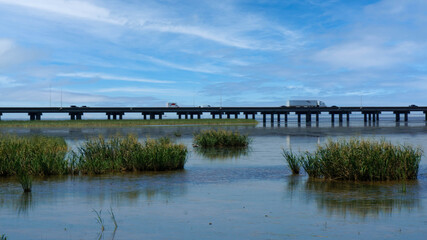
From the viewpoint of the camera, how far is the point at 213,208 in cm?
1129

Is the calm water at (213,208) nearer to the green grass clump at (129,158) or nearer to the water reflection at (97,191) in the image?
the water reflection at (97,191)

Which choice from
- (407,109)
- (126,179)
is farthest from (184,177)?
(407,109)

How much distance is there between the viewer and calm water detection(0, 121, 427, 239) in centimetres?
901

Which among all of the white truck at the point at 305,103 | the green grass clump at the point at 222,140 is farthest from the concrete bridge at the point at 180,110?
the green grass clump at the point at 222,140

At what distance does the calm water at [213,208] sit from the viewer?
901 cm

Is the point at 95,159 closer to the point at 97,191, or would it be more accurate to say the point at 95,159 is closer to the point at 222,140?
the point at 97,191

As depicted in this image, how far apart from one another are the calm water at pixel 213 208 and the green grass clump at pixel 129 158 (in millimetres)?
1228

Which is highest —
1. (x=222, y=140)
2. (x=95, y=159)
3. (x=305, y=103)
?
(x=305, y=103)

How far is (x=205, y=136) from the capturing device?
1337 inches

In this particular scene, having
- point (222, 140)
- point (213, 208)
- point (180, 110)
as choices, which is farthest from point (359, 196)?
point (180, 110)

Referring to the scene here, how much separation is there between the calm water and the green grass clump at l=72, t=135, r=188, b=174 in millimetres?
1228

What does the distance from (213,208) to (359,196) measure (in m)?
4.26

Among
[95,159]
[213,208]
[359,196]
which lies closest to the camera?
[213,208]

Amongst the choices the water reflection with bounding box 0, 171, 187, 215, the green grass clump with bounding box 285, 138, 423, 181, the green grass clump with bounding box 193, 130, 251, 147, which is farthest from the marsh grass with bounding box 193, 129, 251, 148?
the green grass clump with bounding box 285, 138, 423, 181
